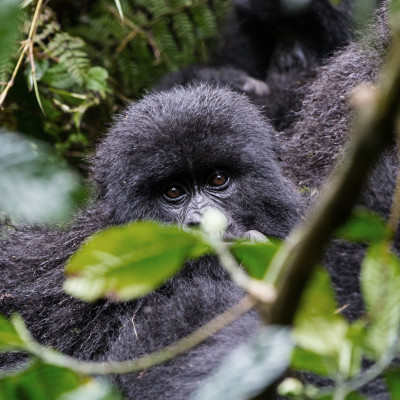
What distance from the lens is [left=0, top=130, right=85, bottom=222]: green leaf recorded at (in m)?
1.23

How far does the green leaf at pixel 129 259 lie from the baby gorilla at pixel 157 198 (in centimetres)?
158

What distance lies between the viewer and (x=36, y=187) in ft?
4.09

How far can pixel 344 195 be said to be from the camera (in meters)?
0.69

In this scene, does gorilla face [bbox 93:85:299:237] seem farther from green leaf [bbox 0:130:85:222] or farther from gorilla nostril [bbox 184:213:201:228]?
green leaf [bbox 0:130:85:222]

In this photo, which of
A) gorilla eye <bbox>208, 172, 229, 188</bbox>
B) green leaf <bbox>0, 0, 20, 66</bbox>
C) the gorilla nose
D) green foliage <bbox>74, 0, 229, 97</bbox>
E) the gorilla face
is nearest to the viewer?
green leaf <bbox>0, 0, 20, 66</bbox>

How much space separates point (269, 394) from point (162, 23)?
434 centimetres

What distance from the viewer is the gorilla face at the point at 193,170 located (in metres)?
2.85

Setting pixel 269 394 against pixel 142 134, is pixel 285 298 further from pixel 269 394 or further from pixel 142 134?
pixel 142 134

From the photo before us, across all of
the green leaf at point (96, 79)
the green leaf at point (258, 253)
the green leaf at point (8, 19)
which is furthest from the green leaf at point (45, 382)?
the green leaf at point (96, 79)

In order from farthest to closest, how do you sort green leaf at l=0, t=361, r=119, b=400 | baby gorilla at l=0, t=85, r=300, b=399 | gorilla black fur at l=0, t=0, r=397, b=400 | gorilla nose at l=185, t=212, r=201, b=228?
1. gorilla nose at l=185, t=212, r=201, b=228
2. baby gorilla at l=0, t=85, r=300, b=399
3. gorilla black fur at l=0, t=0, r=397, b=400
4. green leaf at l=0, t=361, r=119, b=400

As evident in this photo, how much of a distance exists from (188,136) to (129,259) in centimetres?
207

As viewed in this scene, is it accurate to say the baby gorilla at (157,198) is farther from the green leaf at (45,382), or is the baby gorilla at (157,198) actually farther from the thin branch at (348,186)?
the thin branch at (348,186)

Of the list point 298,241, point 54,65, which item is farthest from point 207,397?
point 54,65

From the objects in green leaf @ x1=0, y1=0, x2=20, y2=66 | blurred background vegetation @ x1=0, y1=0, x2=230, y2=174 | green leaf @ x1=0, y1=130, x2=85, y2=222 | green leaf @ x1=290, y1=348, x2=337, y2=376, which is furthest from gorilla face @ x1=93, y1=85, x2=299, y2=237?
green leaf @ x1=290, y1=348, x2=337, y2=376
